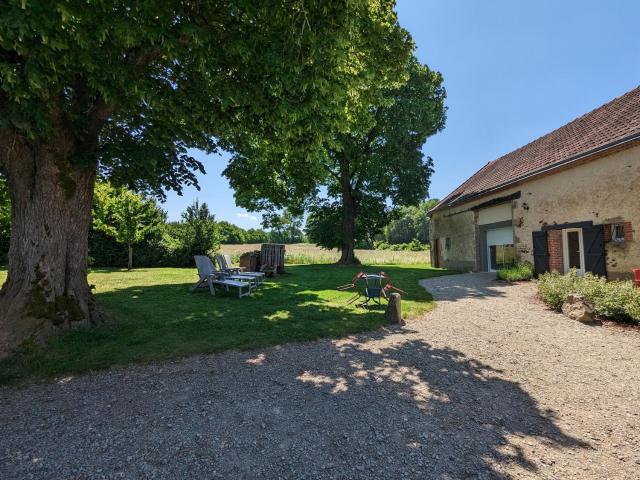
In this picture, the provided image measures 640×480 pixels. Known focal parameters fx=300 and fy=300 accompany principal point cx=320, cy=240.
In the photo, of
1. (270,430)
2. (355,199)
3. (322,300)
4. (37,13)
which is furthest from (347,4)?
(355,199)

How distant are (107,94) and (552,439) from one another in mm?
7022

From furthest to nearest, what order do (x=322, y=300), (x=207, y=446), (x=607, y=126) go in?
(x=607, y=126) < (x=322, y=300) < (x=207, y=446)

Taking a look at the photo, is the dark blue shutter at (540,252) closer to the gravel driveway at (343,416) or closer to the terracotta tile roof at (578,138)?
the terracotta tile roof at (578,138)

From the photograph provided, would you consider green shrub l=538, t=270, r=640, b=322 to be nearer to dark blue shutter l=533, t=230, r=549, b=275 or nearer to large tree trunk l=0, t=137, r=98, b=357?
dark blue shutter l=533, t=230, r=549, b=275

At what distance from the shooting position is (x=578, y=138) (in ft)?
40.3

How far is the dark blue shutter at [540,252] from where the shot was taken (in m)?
11.9

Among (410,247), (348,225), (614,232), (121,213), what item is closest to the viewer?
(614,232)

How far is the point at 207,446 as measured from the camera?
8.26ft

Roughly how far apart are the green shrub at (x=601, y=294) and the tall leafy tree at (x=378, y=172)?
1199 centimetres

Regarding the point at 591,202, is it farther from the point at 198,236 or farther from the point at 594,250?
the point at 198,236

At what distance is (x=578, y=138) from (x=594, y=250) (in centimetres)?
521

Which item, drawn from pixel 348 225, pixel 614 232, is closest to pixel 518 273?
pixel 614 232

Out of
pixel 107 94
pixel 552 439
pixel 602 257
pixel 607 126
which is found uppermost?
pixel 607 126

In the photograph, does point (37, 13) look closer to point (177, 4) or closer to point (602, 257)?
point (177, 4)
